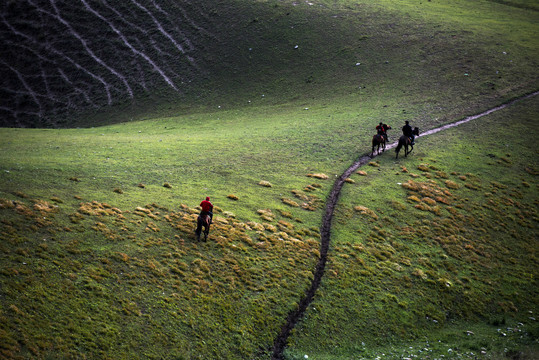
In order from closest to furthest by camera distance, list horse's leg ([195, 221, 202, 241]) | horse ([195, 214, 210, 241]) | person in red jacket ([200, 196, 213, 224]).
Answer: person in red jacket ([200, 196, 213, 224]) → horse ([195, 214, 210, 241]) → horse's leg ([195, 221, 202, 241])

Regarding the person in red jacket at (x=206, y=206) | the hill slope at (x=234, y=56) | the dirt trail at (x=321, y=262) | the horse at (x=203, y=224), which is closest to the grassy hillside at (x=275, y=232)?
the dirt trail at (x=321, y=262)

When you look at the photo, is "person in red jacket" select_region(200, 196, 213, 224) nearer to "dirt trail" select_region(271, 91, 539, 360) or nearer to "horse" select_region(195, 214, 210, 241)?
"horse" select_region(195, 214, 210, 241)

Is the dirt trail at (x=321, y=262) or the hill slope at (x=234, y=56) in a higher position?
the hill slope at (x=234, y=56)

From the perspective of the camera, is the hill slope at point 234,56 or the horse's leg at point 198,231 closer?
the horse's leg at point 198,231

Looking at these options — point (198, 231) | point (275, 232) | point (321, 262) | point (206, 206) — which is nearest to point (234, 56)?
point (275, 232)

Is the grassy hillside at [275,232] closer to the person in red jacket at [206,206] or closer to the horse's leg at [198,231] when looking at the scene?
the horse's leg at [198,231]

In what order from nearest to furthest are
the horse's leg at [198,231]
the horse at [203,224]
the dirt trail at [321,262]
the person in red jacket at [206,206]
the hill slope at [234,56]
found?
the dirt trail at [321,262] → the person in red jacket at [206,206] → the horse at [203,224] → the horse's leg at [198,231] → the hill slope at [234,56]

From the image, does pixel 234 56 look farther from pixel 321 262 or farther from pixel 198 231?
pixel 321 262

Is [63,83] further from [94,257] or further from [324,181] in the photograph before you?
[94,257]

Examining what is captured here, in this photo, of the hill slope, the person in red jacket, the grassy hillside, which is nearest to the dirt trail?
the grassy hillside
